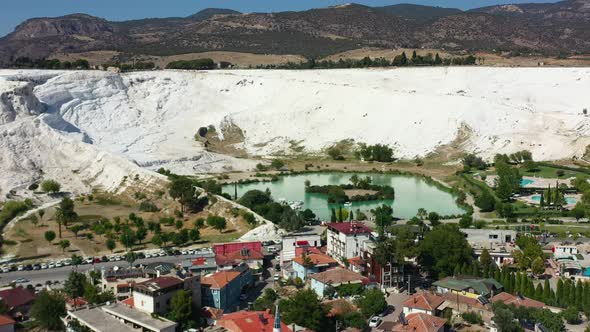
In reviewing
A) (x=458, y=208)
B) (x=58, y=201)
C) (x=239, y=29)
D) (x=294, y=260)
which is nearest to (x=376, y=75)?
(x=458, y=208)

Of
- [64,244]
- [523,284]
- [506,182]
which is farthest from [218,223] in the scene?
[506,182]

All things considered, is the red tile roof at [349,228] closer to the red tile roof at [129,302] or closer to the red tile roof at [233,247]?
the red tile roof at [233,247]

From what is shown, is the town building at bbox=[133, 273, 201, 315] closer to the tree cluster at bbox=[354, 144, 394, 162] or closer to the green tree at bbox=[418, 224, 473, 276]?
the green tree at bbox=[418, 224, 473, 276]

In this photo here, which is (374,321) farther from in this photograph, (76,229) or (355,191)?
(355,191)

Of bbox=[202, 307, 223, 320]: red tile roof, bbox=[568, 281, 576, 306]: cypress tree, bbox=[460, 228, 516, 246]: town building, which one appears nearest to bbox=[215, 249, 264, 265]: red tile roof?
bbox=[202, 307, 223, 320]: red tile roof

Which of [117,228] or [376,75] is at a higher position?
[376,75]

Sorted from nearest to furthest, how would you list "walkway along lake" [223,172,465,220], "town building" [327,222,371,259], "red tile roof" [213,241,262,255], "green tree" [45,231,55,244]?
"town building" [327,222,371,259]
"red tile roof" [213,241,262,255]
"green tree" [45,231,55,244]
"walkway along lake" [223,172,465,220]

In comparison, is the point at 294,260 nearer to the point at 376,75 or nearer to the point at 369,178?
the point at 369,178
